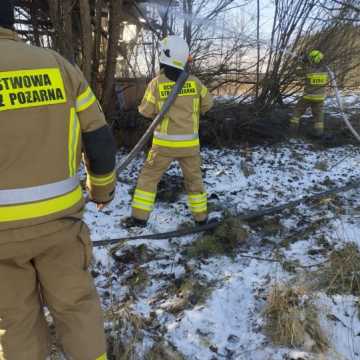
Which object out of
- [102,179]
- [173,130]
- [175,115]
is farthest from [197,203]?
[102,179]

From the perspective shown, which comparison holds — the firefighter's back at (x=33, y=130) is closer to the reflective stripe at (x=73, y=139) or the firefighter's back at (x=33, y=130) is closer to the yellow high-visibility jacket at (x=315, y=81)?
the reflective stripe at (x=73, y=139)

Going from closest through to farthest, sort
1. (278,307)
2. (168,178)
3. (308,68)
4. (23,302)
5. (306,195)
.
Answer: (23,302)
(278,307)
(306,195)
(168,178)
(308,68)

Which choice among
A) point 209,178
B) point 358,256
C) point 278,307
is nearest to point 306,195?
point 209,178

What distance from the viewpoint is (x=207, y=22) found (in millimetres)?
5730

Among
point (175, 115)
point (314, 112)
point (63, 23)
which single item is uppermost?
point (63, 23)

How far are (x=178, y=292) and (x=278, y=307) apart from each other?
74 cm

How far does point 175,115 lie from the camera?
3.69 metres

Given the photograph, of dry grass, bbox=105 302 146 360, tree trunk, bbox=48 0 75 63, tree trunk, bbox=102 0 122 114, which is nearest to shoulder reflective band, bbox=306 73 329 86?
tree trunk, bbox=102 0 122 114

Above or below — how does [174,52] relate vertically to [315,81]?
above

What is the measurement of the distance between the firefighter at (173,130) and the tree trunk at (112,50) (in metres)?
1.69

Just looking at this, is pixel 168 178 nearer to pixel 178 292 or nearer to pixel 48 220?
pixel 178 292

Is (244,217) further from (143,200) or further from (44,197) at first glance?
(44,197)

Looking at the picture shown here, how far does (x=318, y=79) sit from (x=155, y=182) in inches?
165

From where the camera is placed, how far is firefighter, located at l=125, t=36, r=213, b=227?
3594mm
